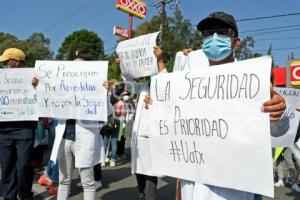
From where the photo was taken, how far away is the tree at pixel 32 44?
51.1 metres

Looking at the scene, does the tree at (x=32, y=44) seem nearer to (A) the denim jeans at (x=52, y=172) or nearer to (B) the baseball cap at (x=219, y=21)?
(A) the denim jeans at (x=52, y=172)

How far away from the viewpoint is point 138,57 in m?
4.61

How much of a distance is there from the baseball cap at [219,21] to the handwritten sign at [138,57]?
1.93 meters

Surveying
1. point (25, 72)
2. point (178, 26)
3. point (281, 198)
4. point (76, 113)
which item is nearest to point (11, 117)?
point (25, 72)

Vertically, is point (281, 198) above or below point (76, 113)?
below

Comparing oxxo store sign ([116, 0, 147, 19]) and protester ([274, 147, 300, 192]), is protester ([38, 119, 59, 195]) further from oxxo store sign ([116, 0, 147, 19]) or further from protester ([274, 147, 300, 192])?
oxxo store sign ([116, 0, 147, 19])

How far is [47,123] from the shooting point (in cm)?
639

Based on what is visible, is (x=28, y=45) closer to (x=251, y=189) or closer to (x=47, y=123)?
(x=47, y=123)

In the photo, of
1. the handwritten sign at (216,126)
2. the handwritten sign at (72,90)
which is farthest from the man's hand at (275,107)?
the handwritten sign at (72,90)

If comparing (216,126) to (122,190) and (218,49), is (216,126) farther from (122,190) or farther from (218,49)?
(122,190)

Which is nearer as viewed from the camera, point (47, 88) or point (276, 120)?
point (276, 120)

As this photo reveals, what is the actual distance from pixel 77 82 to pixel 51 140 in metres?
2.74

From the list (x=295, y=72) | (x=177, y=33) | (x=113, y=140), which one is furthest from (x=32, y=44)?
(x=113, y=140)

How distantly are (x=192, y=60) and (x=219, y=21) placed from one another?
1477 millimetres
